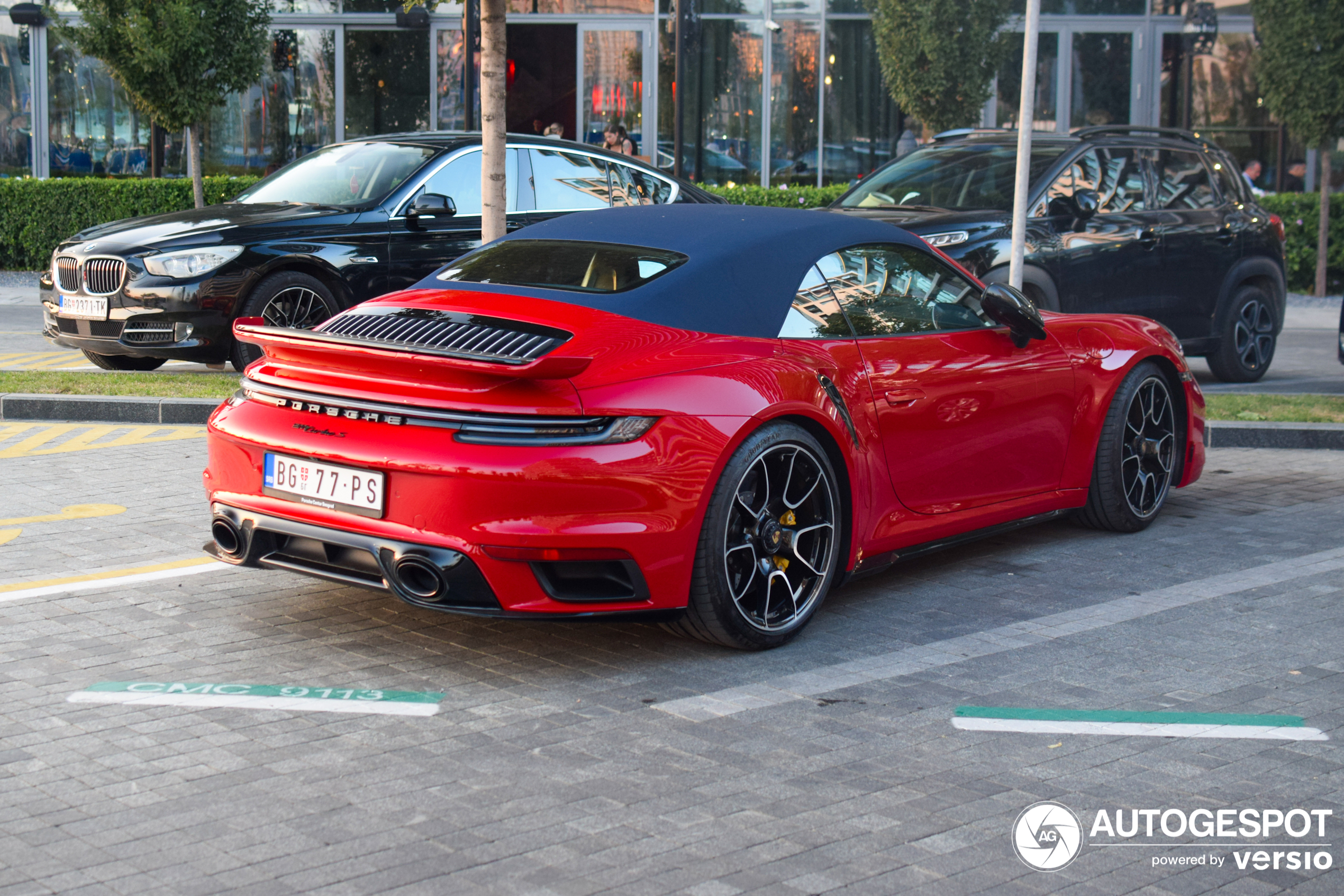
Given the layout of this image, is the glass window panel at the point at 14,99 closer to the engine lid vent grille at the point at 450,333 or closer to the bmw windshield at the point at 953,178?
the bmw windshield at the point at 953,178

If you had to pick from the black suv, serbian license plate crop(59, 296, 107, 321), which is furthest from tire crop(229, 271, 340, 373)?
the black suv

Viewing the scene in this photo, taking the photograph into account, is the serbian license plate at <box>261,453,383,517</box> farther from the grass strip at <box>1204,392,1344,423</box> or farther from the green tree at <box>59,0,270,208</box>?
the green tree at <box>59,0,270,208</box>

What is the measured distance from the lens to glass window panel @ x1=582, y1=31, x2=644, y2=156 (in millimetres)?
23906

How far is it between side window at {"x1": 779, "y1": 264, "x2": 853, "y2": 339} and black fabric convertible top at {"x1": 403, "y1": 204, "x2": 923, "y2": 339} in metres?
0.03

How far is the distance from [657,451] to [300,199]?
279 inches

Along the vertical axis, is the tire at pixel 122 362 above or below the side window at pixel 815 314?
below

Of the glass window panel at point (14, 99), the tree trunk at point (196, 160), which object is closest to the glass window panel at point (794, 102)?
the tree trunk at point (196, 160)

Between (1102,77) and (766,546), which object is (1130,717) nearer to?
(766,546)

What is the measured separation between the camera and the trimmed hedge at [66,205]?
1980cm

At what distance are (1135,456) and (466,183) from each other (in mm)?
5715

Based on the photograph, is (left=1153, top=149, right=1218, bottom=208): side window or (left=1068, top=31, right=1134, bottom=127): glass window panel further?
(left=1068, top=31, right=1134, bottom=127): glass window panel

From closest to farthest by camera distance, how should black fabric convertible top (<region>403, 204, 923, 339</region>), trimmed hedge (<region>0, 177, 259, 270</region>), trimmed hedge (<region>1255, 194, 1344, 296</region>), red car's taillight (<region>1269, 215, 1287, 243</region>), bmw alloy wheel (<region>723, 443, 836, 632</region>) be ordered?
bmw alloy wheel (<region>723, 443, 836, 632</region>), black fabric convertible top (<region>403, 204, 923, 339</region>), red car's taillight (<region>1269, 215, 1287, 243</region>), trimmed hedge (<region>0, 177, 259, 270</region>), trimmed hedge (<region>1255, 194, 1344, 296</region>)

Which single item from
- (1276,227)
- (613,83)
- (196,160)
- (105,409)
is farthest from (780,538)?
(613,83)

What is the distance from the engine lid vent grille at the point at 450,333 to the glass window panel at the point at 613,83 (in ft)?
63.2
